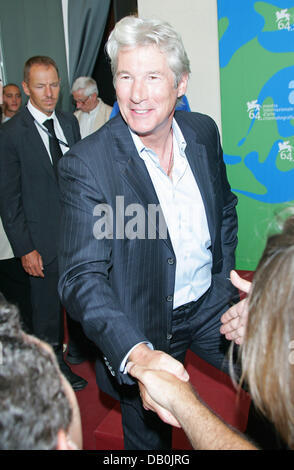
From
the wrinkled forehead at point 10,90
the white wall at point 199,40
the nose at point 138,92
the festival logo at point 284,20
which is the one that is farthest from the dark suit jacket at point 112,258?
the wrinkled forehead at point 10,90

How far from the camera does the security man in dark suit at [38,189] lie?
2.73 meters

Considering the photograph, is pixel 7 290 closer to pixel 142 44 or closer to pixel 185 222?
pixel 185 222

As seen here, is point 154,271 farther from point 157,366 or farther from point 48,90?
point 48,90

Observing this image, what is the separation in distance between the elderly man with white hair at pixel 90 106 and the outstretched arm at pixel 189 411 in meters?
4.41

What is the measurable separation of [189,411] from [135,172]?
86cm

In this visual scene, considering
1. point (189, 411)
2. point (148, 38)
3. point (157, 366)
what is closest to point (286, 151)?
point (148, 38)

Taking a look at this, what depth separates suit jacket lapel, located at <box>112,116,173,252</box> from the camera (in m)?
1.62

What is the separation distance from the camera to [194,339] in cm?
191

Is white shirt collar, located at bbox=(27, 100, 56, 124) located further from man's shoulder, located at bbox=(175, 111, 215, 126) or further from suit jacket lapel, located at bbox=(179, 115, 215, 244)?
suit jacket lapel, located at bbox=(179, 115, 215, 244)

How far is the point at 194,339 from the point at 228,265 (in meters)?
0.37

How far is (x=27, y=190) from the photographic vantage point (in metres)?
2.79

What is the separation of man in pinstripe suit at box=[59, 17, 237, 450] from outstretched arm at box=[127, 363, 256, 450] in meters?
0.05

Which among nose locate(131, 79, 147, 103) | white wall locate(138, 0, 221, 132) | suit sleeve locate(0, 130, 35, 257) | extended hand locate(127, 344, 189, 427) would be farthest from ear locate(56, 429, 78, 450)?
white wall locate(138, 0, 221, 132)
